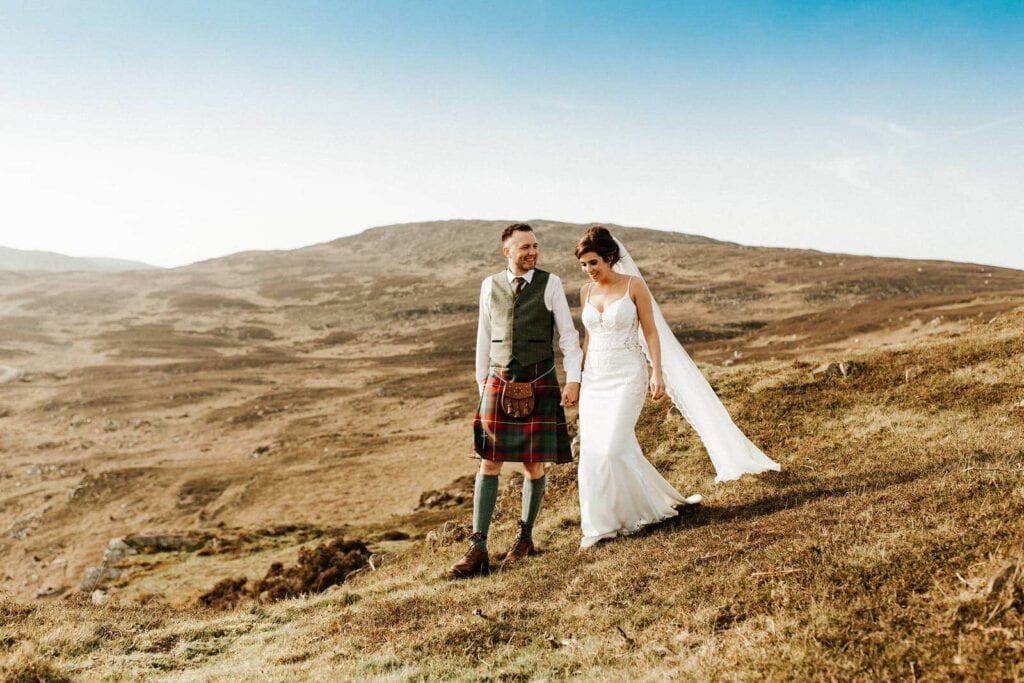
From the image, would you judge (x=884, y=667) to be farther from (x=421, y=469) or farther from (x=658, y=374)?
(x=421, y=469)

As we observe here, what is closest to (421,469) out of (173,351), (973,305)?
(973,305)

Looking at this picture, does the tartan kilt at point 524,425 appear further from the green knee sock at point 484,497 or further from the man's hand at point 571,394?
the green knee sock at point 484,497

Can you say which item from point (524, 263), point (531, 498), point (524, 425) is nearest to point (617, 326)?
point (524, 263)

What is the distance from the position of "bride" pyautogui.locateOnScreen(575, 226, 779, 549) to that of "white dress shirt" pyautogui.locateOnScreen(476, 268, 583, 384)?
1.17ft

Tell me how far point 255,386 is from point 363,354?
57.1 ft

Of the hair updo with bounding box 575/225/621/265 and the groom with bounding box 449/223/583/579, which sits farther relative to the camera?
the hair updo with bounding box 575/225/621/265

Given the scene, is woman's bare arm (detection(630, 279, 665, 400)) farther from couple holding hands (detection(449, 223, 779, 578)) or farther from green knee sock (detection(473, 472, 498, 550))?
green knee sock (detection(473, 472, 498, 550))

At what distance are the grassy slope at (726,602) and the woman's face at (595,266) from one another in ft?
8.57

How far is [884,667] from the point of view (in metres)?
2.96

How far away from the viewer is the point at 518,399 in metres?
5.89

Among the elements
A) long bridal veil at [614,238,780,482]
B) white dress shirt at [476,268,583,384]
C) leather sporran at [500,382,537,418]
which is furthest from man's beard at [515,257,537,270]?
long bridal veil at [614,238,780,482]

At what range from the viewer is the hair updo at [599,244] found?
6117mm

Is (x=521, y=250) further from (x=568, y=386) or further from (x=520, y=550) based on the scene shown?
(x=520, y=550)

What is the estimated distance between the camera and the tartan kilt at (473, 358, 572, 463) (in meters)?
6.03
